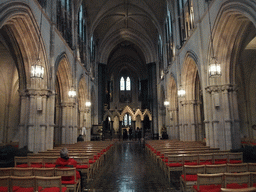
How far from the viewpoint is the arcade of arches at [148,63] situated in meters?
9.72

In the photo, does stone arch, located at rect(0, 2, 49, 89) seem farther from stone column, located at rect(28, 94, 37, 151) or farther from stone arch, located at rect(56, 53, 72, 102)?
stone arch, located at rect(56, 53, 72, 102)

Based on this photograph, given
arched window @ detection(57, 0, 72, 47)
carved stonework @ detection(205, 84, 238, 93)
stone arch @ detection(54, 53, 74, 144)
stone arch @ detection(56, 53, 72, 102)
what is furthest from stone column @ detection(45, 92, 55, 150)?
carved stonework @ detection(205, 84, 238, 93)

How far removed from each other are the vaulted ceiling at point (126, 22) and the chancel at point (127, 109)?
165 millimetres

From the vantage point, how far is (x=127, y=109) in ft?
95.2

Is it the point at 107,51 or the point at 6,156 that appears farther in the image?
the point at 107,51

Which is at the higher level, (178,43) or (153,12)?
(153,12)

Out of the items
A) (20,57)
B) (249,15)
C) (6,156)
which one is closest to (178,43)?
(249,15)

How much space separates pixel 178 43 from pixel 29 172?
1541cm

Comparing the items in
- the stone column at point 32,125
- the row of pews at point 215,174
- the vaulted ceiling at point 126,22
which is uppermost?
the vaulted ceiling at point 126,22

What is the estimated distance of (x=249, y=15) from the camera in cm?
739

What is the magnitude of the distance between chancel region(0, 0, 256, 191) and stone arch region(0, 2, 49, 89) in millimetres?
46

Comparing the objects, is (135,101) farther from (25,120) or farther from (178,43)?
(25,120)

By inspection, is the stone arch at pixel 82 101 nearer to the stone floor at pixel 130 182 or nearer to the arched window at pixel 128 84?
the stone floor at pixel 130 182

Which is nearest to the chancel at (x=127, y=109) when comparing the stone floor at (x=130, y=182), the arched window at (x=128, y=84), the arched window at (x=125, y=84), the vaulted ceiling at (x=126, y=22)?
the stone floor at (x=130, y=182)
